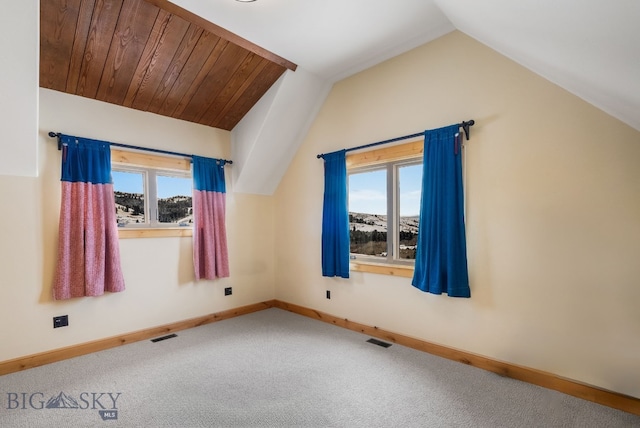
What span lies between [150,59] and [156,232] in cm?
174

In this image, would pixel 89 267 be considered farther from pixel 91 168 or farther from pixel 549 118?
pixel 549 118

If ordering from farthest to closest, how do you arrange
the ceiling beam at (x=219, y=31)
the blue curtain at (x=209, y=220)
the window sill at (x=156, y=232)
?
the blue curtain at (x=209, y=220)
the window sill at (x=156, y=232)
the ceiling beam at (x=219, y=31)

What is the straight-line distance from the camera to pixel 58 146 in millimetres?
2719

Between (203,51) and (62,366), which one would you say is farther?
(203,51)

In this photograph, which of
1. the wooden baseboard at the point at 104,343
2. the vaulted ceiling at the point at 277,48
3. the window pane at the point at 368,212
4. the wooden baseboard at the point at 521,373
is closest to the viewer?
the vaulted ceiling at the point at 277,48

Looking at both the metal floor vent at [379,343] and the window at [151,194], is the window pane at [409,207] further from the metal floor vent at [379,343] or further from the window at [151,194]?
the window at [151,194]

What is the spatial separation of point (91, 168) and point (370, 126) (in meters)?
2.78

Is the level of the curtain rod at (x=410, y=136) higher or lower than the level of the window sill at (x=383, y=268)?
higher

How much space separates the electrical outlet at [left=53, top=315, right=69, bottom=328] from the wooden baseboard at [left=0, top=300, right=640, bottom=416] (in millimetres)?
212

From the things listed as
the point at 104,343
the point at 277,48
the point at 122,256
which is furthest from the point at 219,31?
the point at 104,343

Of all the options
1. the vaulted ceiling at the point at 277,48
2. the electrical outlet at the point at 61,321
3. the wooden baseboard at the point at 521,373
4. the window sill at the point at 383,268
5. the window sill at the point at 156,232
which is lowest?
the wooden baseboard at the point at 521,373

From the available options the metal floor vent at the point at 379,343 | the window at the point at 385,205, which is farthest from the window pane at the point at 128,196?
the metal floor vent at the point at 379,343

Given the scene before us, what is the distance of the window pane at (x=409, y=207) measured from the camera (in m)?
3.00

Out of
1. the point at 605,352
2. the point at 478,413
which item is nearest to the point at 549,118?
the point at 605,352
